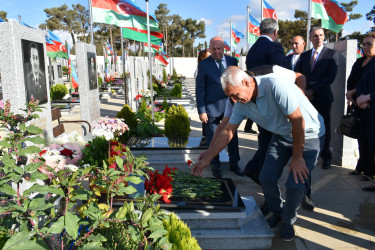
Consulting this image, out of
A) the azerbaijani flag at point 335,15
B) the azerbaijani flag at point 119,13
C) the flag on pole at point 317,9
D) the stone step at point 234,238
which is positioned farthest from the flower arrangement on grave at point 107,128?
the azerbaijani flag at point 335,15

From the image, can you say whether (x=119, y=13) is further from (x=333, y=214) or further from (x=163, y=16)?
(x=163, y=16)

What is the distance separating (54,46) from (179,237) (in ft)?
44.0

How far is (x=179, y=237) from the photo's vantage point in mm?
1812

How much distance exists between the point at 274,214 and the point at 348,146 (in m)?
2.63

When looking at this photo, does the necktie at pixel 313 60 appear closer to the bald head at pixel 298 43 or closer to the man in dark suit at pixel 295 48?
the man in dark suit at pixel 295 48

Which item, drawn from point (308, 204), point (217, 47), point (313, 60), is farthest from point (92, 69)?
point (308, 204)

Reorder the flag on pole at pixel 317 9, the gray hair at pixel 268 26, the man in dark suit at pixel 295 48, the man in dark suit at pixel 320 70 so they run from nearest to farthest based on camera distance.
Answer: the gray hair at pixel 268 26 → the man in dark suit at pixel 320 70 → the man in dark suit at pixel 295 48 → the flag on pole at pixel 317 9

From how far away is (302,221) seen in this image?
11.0 ft

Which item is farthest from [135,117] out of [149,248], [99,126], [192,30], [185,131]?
[192,30]

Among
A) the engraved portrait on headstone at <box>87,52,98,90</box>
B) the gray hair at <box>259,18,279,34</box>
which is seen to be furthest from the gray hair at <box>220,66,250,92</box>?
the engraved portrait on headstone at <box>87,52,98,90</box>

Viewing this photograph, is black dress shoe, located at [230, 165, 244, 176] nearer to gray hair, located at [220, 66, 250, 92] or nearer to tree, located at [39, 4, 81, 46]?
gray hair, located at [220, 66, 250, 92]

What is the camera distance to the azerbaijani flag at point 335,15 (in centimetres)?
710

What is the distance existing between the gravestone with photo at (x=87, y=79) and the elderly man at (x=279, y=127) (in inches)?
175

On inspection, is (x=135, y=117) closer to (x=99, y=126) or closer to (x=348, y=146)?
(x=99, y=126)
